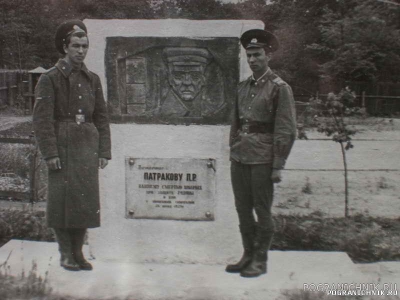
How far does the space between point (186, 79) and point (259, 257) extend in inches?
57.2

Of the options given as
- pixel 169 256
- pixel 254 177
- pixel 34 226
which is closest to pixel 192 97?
pixel 254 177

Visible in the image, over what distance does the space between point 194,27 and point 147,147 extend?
999 millimetres

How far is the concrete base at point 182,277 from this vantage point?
12.7 ft

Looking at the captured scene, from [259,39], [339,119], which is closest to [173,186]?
[259,39]

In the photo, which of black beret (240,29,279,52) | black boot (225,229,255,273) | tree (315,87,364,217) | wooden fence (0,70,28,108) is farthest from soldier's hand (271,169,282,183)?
wooden fence (0,70,28,108)

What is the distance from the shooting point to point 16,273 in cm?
411

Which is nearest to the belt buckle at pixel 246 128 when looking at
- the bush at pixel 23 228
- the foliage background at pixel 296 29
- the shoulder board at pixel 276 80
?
the shoulder board at pixel 276 80

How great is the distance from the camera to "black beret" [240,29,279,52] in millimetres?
3863

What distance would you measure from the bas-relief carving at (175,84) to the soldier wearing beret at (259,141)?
0.24 meters

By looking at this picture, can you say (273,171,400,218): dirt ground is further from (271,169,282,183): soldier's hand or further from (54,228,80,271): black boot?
(54,228,80,271): black boot

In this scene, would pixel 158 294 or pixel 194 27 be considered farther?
pixel 194 27

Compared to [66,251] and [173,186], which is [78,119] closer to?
[173,186]

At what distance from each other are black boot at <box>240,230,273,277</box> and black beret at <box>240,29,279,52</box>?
52.8 inches

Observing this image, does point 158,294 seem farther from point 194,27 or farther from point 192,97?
point 194,27
